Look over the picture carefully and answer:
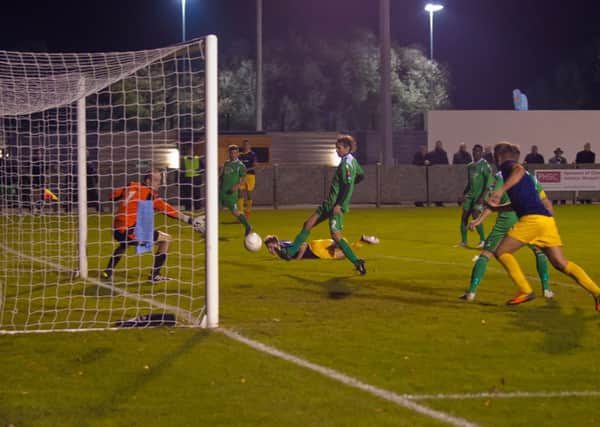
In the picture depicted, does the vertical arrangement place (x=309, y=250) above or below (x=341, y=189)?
below

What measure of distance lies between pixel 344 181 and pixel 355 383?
592 centimetres

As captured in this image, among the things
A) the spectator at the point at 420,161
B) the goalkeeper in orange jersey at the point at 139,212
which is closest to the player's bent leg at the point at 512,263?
the goalkeeper in orange jersey at the point at 139,212

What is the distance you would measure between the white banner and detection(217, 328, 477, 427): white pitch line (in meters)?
25.1

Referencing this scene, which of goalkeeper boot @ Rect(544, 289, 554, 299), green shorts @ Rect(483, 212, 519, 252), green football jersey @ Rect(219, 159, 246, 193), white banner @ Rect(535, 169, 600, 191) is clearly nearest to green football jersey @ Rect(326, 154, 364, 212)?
green shorts @ Rect(483, 212, 519, 252)

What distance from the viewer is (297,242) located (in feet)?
45.6

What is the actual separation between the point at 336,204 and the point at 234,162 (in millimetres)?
7076

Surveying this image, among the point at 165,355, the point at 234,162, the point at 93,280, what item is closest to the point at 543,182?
the point at 234,162

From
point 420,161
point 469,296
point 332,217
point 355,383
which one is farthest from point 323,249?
point 420,161

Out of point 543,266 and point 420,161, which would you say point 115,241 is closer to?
point 543,266

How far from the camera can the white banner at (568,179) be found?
32312 millimetres

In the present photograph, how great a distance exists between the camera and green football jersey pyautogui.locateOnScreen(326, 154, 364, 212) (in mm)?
12508

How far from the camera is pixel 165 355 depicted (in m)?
7.79

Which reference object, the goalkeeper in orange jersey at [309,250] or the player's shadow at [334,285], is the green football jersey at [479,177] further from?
the player's shadow at [334,285]

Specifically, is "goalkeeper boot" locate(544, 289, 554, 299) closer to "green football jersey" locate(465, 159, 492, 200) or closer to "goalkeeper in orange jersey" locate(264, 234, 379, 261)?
"goalkeeper in orange jersey" locate(264, 234, 379, 261)
